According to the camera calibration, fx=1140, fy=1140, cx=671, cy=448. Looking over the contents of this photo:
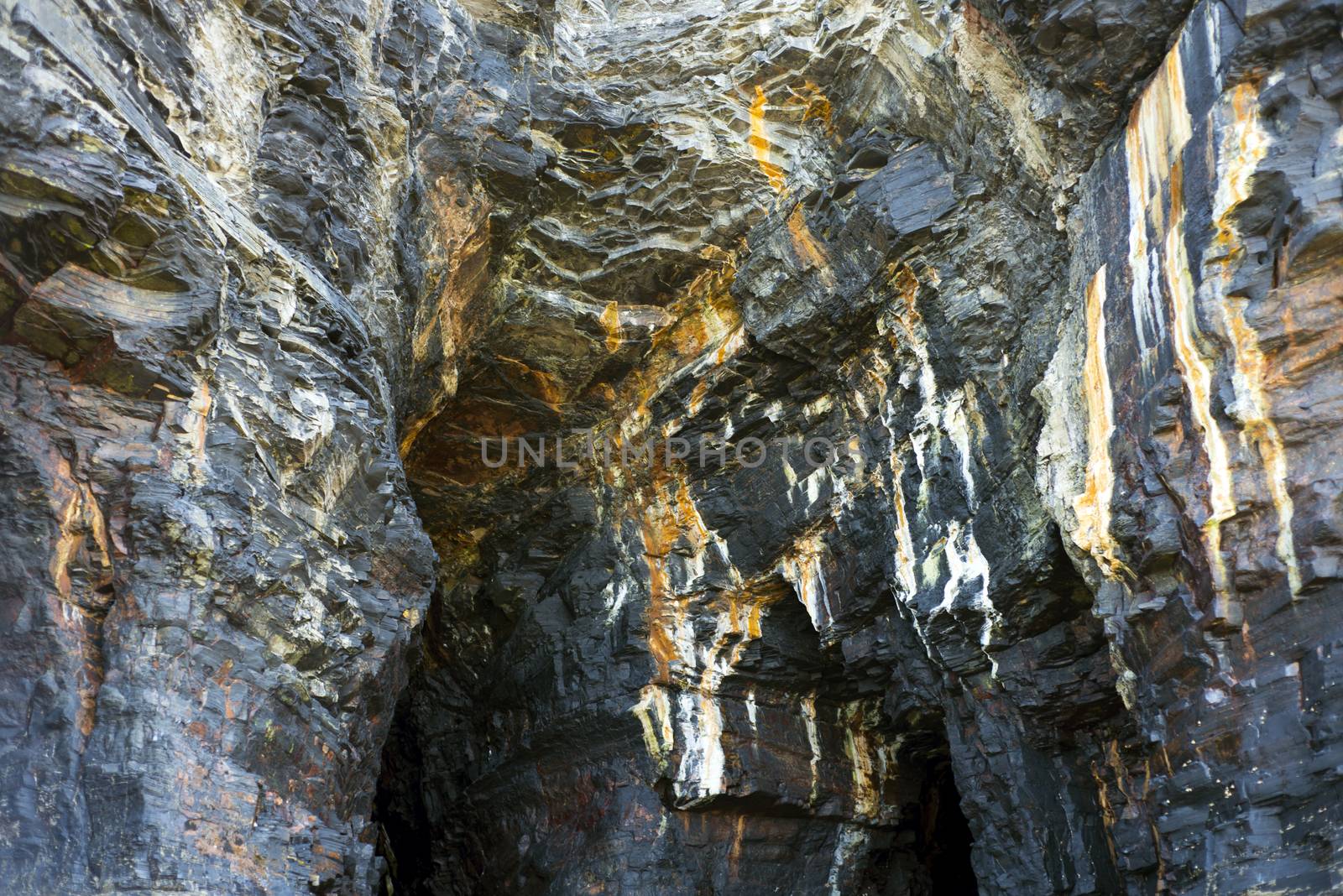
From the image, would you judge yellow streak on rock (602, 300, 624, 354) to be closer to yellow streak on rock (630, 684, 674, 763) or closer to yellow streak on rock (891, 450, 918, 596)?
yellow streak on rock (891, 450, 918, 596)

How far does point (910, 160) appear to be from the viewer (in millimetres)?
13438

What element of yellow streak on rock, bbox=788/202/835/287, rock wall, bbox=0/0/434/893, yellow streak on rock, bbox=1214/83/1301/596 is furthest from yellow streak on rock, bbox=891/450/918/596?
rock wall, bbox=0/0/434/893

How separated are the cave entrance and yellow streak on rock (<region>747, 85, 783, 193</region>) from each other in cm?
853

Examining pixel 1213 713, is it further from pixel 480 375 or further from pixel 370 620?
pixel 480 375

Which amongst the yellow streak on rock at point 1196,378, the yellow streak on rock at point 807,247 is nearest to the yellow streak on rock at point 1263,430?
the yellow streak on rock at point 1196,378

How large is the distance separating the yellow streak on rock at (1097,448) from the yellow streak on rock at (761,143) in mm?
5323

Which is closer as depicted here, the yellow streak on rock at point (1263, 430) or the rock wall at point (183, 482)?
the yellow streak on rock at point (1263, 430)

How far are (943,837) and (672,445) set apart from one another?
7.47 meters

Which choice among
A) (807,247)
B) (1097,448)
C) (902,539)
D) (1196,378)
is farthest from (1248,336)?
(807,247)

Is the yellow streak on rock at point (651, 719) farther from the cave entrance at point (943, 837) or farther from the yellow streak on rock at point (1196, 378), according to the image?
the yellow streak on rock at point (1196, 378)

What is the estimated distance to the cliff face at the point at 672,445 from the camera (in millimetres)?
8438

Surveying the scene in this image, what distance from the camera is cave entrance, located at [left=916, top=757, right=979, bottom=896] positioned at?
55.4 ft

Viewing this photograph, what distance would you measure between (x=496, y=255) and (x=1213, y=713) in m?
10.2

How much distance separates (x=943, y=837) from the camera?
17.3 m
